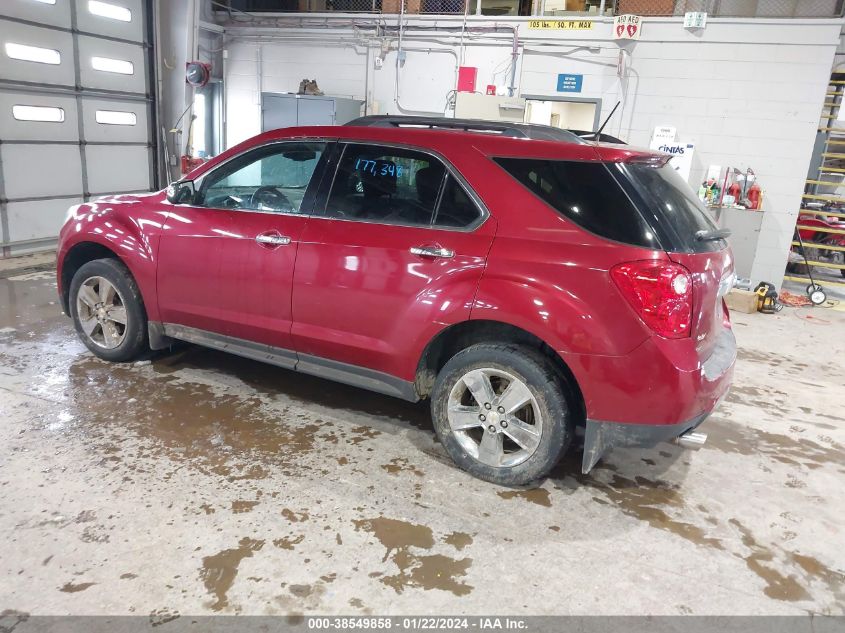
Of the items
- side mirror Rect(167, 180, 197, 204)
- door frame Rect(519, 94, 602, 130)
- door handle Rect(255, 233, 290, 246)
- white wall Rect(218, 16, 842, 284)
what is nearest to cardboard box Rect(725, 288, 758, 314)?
white wall Rect(218, 16, 842, 284)

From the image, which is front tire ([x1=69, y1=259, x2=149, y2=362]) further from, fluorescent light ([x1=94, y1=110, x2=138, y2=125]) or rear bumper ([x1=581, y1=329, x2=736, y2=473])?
fluorescent light ([x1=94, y1=110, x2=138, y2=125])

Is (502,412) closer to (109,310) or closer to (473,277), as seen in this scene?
(473,277)

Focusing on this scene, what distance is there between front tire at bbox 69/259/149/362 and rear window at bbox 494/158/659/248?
262 cm

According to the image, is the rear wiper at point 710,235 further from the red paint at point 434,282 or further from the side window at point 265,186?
the side window at point 265,186

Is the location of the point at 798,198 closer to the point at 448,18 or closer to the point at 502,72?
the point at 502,72

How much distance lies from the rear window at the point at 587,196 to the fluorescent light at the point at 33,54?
23.1ft

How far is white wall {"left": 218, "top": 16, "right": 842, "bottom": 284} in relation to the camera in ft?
24.7

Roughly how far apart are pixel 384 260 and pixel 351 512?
119 centimetres

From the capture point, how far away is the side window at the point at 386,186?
9.96 ft

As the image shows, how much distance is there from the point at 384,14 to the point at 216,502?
8.33 m

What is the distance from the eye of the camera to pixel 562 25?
8258 mm

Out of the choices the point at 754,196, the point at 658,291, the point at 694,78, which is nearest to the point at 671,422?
the point at 658,291

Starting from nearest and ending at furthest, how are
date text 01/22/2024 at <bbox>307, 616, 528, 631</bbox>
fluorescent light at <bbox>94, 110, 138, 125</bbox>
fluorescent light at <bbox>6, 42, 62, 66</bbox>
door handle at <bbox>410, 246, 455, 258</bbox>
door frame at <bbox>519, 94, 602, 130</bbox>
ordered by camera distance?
date text 01/22/2024 at <bbox>307, 616, 528, 631</bbox> < door handle at <bbox>410, 246, 455, 258</bbox> < fluorescent light at <bbox>6, 42, 62, 66</bbox> < door frame at <bbox>519, 94, 602, 130</bbox> < fluorescent light at <bbox>94, 110, 138, 125</bbox>

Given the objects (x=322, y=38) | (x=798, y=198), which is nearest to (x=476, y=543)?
(x=798, y=198)
